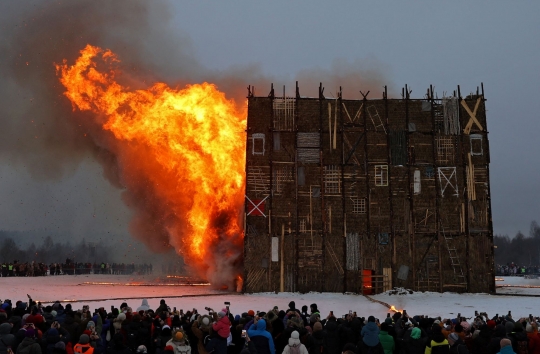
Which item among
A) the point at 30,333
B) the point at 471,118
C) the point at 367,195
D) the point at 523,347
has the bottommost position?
the point at 523,347

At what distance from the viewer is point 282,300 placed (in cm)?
3331

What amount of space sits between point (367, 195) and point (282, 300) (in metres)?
10.3

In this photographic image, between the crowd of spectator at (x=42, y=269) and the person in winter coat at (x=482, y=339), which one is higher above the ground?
the crowd of spectator at (x=42, y=269)

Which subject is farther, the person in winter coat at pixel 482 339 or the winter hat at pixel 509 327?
the winter hat at pixel 509 327

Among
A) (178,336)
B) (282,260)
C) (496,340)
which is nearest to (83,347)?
(178,336)

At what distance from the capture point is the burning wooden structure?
124 feet

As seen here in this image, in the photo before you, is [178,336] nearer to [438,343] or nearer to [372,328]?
[372,328]

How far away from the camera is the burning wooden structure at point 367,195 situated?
124ft

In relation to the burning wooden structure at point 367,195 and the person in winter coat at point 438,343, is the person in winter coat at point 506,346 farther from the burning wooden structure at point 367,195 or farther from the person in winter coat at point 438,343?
the burning wooden structure at point 367,195

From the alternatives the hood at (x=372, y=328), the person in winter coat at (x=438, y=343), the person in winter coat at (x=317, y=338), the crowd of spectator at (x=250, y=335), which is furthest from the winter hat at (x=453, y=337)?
the person in winter coat at (x=317, y=338)

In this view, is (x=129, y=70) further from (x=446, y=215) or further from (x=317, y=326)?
(x=317, y=326)

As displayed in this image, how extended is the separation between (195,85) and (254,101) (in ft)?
15.5

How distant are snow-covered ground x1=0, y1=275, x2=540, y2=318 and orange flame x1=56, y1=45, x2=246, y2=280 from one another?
200 inches

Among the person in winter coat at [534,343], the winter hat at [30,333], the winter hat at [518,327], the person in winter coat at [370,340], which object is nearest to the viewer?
the winter hat at [30,333]
